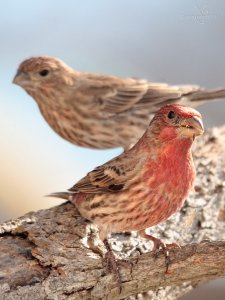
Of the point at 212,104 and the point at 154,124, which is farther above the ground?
the point at 212,104

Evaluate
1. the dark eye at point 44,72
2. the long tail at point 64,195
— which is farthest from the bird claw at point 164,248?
the dark eye at point 44,72

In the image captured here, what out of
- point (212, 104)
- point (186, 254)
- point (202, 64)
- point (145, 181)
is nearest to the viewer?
point (186, 254)

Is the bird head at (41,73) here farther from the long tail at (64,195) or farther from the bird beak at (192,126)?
the bird beak at (192,126)

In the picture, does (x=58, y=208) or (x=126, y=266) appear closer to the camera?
(x=126, y=266)

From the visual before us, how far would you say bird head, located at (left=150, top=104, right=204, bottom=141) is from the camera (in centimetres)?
395

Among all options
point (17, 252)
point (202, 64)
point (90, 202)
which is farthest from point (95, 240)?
point (202, 64)

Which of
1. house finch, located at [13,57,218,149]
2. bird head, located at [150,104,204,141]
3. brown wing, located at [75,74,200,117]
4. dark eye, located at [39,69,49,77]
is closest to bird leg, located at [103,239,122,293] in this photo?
bird head, located at [150,104,204,141]

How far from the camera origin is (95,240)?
440 cm

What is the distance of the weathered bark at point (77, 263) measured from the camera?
3879 mm

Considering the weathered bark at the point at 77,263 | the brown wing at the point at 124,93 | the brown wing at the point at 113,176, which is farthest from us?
the brown wing at the point at 124,93

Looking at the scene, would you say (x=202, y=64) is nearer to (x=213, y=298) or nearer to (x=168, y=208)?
(x=213, y=298)

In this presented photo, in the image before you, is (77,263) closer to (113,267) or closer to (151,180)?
(113,267)

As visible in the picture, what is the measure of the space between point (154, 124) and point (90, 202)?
23.8 inches

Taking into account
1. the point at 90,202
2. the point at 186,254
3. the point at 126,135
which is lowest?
the point at 186,254
